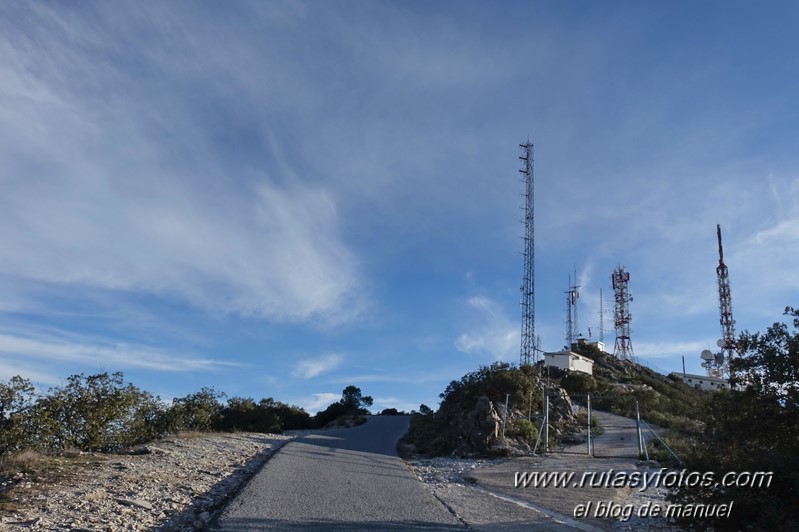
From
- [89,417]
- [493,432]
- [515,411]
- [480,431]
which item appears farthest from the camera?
[515,411]

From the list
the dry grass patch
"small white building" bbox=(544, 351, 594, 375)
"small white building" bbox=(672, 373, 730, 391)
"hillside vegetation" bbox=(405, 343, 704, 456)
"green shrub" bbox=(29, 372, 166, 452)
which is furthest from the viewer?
"small white building" bbox=(672, 373, 730, 391)

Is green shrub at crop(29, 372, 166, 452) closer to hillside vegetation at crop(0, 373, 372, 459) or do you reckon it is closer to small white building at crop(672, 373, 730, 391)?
hillside vegetation at crop(0, 373, 372, 459)

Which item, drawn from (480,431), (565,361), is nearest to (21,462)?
(480,431)

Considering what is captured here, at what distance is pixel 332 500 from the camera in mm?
10406

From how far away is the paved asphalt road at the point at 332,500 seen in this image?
857cm

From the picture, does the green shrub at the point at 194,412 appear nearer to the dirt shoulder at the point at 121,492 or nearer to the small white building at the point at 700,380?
the dirt shoulder at the point at 121,492

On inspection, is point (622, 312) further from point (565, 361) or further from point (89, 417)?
point (89, 417)

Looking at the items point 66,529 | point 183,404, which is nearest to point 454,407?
point 183,404

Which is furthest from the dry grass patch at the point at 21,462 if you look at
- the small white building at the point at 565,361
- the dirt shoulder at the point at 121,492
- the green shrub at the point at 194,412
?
the small white building at the point at 565,361

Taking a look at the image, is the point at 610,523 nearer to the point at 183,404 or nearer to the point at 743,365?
the point at 743,365

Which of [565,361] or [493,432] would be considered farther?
[565,361]

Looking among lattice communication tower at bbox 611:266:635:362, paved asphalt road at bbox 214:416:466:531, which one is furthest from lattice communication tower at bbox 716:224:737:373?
paved asphalt road at bbox 214:416:466:531

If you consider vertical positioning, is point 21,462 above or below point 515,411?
below

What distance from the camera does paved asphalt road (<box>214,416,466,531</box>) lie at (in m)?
8.57
